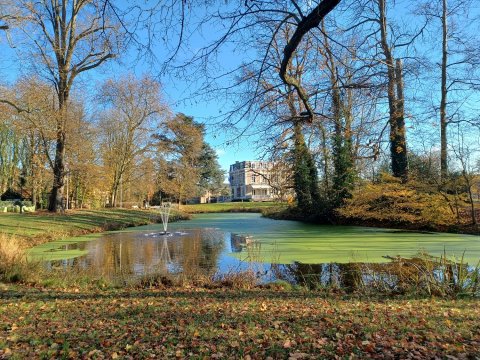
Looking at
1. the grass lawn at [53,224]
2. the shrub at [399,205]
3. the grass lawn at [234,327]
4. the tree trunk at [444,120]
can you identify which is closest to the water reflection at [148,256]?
the grass lawn at [53,224]

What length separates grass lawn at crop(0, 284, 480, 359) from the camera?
136 inches

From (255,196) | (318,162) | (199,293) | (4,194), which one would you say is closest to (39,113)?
(318,162)

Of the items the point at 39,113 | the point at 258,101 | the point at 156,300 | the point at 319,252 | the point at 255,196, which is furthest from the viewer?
the point at 255,196

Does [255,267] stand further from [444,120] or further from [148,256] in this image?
[444,120]

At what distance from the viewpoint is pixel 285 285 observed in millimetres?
7734

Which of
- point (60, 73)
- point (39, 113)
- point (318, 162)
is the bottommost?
point (318, 162)

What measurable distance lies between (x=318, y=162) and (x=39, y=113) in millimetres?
15666

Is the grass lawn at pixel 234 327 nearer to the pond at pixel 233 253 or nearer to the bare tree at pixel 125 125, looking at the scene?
the pond at pixel 233 253

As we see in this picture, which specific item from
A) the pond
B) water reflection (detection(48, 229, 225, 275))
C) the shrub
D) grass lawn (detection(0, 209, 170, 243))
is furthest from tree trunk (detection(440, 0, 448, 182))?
grass lawn (detection(0, 209, 170, 243))

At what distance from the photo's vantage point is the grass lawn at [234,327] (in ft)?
11.3

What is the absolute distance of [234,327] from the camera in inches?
167

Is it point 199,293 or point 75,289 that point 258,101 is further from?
point 75,289

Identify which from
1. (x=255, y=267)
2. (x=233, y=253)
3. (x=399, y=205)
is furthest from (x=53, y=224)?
(x=399, y=205)

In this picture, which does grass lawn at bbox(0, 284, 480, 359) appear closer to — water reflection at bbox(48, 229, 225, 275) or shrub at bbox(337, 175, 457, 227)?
water reflection at bbox(48, 229, 225, 275)
